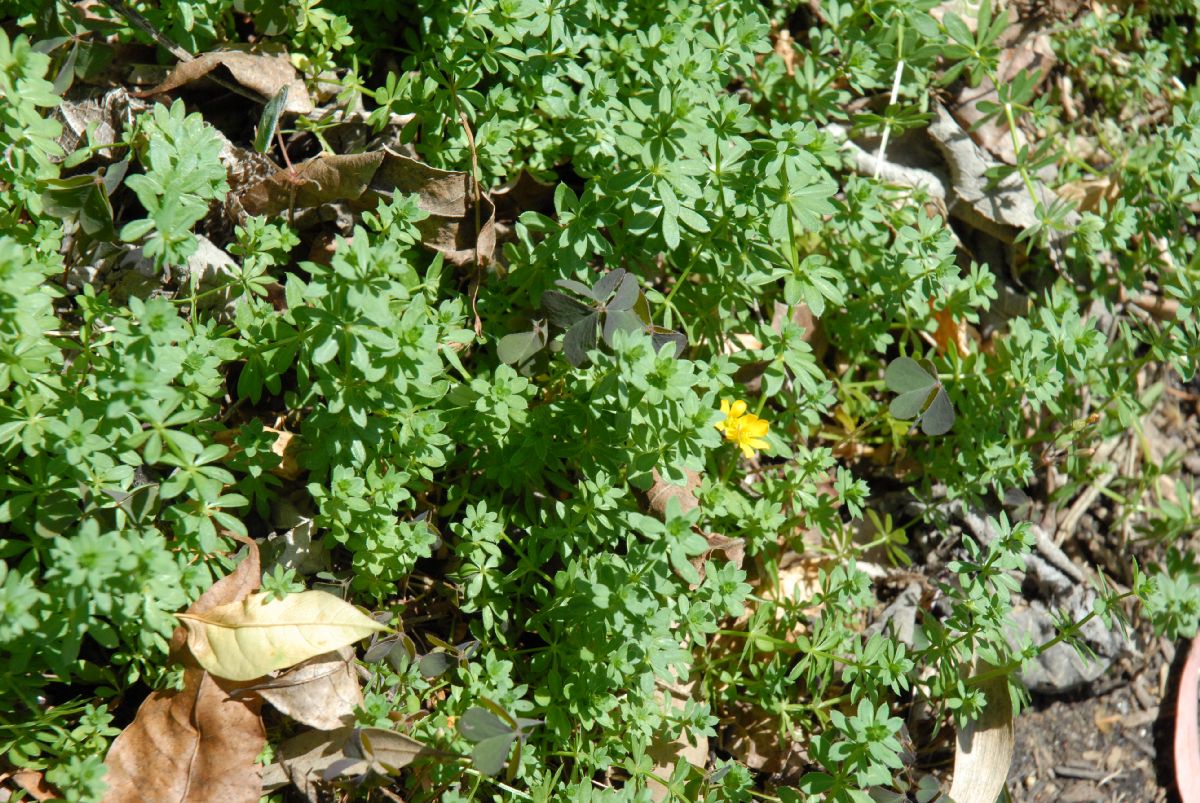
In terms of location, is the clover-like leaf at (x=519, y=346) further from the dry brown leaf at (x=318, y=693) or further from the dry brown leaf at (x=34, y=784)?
the dry brown leaf at (x=34, y=784)

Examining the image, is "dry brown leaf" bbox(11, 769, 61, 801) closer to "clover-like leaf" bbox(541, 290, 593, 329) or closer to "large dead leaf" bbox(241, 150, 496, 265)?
"large dead leaf" bbox(241, 150, 496, 265)

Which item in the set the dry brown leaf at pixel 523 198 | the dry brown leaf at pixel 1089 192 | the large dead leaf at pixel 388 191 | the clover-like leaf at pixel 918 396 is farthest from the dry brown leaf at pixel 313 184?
the dry brown leaf at pixel 1089 192

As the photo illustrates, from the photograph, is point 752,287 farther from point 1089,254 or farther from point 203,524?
point 203,524

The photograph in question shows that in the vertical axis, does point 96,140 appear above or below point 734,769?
above

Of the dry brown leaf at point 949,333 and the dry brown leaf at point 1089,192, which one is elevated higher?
the dry brown leaf at point 1089,192

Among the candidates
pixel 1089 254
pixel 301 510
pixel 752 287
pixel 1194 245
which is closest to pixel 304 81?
pixel 301 510
